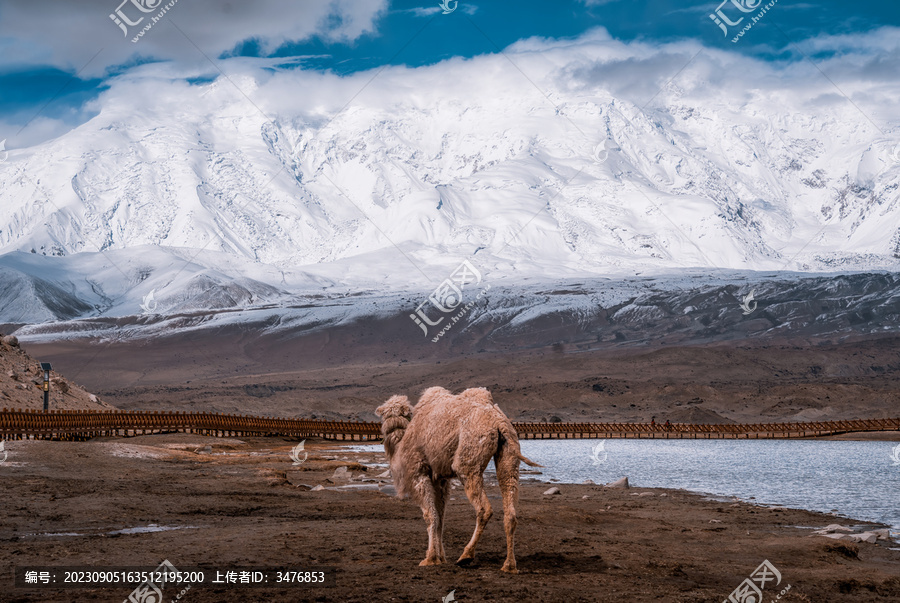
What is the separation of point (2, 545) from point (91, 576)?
8.76 feet

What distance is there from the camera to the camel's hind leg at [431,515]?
13.5 m

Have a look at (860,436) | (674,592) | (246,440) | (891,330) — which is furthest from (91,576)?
(891,330)

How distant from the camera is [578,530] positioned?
62.0 ft

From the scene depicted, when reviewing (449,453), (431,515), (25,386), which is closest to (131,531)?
(431,515)

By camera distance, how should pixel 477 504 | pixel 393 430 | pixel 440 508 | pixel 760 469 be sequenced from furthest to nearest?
pixel 760 469
pixel 393 430
pixel 440 508
pixel 477 504

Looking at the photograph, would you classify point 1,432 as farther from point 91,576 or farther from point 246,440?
point 91,576

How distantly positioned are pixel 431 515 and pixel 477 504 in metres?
1.09

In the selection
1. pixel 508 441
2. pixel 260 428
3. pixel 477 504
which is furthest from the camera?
pixel 260 428

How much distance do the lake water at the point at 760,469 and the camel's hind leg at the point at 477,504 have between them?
45.4 ft

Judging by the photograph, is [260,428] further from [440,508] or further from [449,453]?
[449,453]

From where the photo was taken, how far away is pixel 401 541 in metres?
16.0

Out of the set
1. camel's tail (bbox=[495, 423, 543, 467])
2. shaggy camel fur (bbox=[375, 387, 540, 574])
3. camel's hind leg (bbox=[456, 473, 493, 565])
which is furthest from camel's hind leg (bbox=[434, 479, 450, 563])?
camel's tail (bbox=[495, 423, 543, 467])

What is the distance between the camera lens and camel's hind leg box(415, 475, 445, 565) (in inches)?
533

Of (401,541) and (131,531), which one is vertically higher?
(131,531)
